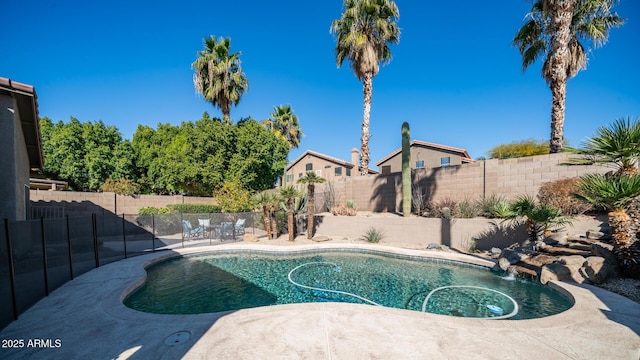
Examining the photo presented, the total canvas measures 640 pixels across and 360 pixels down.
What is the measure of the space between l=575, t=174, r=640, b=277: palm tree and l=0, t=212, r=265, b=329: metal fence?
427 inches

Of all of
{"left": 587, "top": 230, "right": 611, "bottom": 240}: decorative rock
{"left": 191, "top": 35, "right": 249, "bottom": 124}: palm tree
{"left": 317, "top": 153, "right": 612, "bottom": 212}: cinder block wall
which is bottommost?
{"left": 587, "top": 230, "right": 611, "bottom": 240}: decorative rock

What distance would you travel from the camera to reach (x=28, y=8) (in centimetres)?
968

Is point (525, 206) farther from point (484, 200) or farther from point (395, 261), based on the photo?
point (395, 261)

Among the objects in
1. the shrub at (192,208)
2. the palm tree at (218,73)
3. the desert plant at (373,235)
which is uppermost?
the palm tree at (218,73)

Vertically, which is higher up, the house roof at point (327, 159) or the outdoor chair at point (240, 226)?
the house roof at point (327, 159)

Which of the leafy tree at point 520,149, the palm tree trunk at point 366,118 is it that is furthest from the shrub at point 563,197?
the leafy tree at point 520,149

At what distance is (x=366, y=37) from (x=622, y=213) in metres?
13.9

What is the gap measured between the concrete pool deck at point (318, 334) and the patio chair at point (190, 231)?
7.94 m

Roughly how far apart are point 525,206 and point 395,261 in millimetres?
4512

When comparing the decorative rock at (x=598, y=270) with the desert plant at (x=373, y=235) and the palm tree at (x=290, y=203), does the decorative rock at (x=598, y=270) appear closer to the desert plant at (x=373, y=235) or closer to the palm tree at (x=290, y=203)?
the desert plant at (x=373, y=235)

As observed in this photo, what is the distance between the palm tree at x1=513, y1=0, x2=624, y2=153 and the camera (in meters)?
10.8

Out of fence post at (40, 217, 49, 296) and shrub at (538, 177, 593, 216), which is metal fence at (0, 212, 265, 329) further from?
shrub at (538, 177, 593, 216)

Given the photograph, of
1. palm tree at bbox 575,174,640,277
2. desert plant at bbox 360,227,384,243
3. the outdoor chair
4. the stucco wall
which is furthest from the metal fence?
palm tree at bbox 575,174,640,277

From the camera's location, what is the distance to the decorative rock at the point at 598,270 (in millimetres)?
5660
